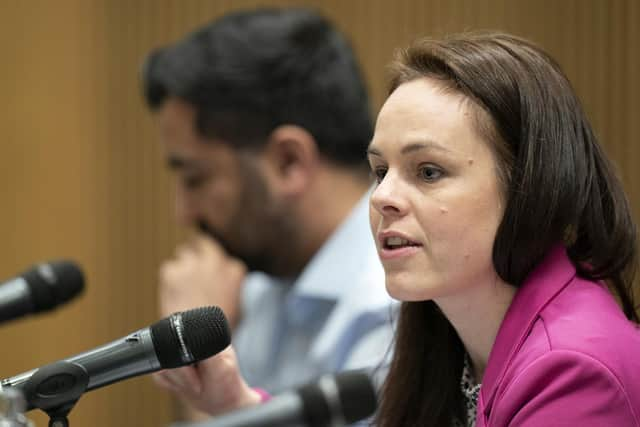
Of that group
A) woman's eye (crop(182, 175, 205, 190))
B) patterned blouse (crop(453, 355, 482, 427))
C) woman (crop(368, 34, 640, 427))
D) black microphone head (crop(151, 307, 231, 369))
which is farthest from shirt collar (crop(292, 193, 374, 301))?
black microphone head (crop(151, 307, 231, 369))

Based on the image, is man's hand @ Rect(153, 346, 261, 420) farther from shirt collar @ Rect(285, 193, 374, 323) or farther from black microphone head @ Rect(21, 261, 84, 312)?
shirt collar @ Rect(285, 193, 374, 323)

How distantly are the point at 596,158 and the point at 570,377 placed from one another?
1.04ft

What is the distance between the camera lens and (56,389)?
1.02 m

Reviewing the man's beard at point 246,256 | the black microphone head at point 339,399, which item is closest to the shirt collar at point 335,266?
the man's beard at point 246,256

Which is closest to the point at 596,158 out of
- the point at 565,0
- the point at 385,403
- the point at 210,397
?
the point at 385,403

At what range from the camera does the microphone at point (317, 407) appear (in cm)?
85

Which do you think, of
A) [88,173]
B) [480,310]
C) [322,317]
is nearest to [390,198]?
[480,310]

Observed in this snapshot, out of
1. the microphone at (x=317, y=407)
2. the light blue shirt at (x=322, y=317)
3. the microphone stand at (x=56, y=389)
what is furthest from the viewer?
the light blue shirt at (x=322, y=317)

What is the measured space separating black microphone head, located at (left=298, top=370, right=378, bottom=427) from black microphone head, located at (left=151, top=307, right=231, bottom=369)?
0.22 m

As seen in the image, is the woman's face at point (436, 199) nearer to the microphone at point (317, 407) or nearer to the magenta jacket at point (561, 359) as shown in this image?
the magenta jacket at point (561, 359)

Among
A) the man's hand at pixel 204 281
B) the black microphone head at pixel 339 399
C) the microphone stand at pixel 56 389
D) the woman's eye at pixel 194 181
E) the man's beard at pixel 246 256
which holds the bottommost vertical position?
the man's hand at pixel 204 281

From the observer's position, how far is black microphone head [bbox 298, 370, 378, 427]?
34.0 inches

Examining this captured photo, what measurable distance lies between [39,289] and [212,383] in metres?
0.30

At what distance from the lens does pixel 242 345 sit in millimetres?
2475
